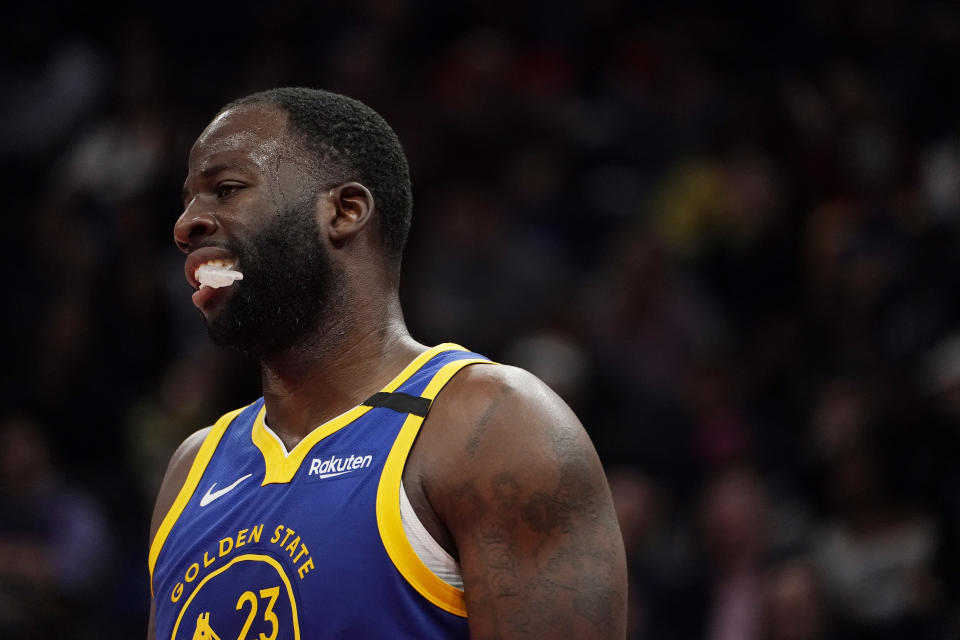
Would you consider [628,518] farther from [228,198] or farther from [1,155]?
[1,155]

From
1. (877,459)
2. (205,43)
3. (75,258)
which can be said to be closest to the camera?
(877,459)

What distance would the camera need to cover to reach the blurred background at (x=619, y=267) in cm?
618

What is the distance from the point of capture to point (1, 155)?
9.07 metres

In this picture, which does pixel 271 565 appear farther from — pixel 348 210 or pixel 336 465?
pixel 348 210

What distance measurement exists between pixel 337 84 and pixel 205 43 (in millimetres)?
1550

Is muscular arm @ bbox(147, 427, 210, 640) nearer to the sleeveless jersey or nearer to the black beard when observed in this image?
the sleeveless jersey

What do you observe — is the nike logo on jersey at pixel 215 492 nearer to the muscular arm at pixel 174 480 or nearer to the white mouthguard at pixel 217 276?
the muscular arm at pixel 174 480

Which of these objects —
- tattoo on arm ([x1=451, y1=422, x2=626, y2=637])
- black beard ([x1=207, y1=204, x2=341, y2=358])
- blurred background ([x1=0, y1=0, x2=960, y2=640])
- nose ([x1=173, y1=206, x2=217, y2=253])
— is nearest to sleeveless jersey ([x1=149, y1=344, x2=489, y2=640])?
tattoo on arm ([x1=451, y1=422, x2=626, y2=637])

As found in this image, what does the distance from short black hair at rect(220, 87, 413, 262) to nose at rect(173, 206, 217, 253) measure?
0.27 m

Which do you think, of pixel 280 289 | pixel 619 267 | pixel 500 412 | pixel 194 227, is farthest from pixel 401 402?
pixel 619 267

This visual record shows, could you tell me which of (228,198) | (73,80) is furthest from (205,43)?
(228,198)

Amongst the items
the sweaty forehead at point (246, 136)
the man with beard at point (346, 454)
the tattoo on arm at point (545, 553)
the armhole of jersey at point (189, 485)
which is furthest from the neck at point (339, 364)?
the tattoo on arm at point (545, 553)

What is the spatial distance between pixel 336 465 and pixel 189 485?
0.56 meters

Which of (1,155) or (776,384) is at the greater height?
(1,155)
